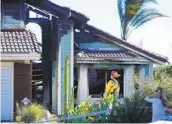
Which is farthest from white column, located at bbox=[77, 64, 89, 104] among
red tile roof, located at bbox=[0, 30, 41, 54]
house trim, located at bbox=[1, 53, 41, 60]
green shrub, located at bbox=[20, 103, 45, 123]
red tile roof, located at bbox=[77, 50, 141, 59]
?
green shrub, located at bbox=[20, 103, 45, 123]

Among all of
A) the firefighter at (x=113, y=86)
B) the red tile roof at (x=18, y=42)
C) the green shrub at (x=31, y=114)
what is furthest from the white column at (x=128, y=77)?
the green shrub at (x=31, y=114)

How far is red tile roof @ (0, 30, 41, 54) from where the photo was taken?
17.8m

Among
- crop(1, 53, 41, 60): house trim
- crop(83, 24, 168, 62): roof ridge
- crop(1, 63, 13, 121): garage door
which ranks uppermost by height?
crop(83, 24, 168, 62): roof ridge

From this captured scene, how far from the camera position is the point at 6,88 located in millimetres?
18500

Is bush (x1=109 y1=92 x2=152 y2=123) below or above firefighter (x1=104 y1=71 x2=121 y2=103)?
below

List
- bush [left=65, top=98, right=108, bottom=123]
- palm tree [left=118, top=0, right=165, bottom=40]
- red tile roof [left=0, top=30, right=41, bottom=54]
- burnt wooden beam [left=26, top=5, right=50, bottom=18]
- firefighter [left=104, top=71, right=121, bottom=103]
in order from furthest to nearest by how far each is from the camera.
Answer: palm tree [left=118, top=0, right=165, bottom=40] → burnt wooden beam [left=26, top=5, right=50, bottom=18] → firefighter [left=104, top=71, right=121, bottom=103] → red tile roof [left=0, top=30, right=41, bottom=54] → bush [left=65, top=98, right=108, bottom=123]

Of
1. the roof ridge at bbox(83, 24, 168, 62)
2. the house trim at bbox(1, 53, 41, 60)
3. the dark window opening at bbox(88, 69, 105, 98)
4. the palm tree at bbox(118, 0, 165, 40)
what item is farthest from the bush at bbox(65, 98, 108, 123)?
the palm tree at bbox(118, 0, 165, 40)

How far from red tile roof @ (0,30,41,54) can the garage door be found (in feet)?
2.51

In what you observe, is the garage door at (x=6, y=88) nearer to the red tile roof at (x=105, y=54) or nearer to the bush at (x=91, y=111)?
the bush at (x=91, y=111)

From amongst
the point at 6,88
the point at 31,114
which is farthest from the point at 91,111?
the point at 6,88

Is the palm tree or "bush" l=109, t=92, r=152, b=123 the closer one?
"bush" l=109, t=92, r=152, b=123

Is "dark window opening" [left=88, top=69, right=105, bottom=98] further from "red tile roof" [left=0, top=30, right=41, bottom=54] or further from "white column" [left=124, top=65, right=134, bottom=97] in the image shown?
"red tile roof" [left=0, top=30, right=41, bottom=54]

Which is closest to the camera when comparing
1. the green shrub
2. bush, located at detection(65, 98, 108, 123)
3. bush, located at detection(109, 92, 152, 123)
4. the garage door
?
the green shrub

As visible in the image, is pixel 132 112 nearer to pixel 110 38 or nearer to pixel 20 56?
pixel 20 56
